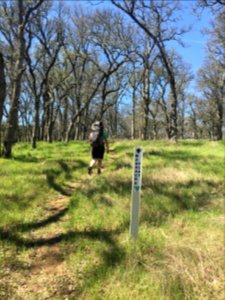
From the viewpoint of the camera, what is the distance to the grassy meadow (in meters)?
3.77

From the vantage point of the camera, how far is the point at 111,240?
480 cm

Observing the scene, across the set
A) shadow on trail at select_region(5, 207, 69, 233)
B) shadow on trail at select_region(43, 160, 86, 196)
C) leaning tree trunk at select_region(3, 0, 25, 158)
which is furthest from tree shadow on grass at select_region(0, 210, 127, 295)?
leaning tree trunk at select_region(3, 0, 25, 158)

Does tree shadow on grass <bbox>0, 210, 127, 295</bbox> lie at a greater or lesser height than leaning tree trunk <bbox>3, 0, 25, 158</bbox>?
lesser

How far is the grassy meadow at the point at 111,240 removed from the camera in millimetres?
3773

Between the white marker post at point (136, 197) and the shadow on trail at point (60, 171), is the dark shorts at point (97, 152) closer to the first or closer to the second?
the shadow on trail at point (60, 171)

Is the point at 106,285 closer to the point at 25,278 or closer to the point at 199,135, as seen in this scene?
the point at 25,278

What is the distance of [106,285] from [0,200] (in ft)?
11.0

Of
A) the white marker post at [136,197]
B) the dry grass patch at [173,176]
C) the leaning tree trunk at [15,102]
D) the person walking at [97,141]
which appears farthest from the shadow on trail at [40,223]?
the leaning tree trunk at [15,102]

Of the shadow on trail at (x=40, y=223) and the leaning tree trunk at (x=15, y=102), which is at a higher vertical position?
the leaning tree trunk at (x=15, y=102)

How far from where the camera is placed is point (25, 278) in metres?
Result: 4.00

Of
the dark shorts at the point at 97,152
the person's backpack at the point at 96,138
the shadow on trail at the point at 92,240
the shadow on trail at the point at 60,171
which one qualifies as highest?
the person's backpack at the point at 96,138

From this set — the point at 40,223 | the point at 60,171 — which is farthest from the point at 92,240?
the point at 60,171

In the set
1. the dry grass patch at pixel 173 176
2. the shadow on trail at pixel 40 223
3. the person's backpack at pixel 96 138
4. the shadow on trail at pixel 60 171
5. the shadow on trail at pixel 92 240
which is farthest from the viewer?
the person's backpack at pixel 96 138

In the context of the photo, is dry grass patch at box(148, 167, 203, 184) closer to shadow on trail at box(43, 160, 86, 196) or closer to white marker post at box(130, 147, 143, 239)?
shadow on trail at box(43, 160, 86, 196)
